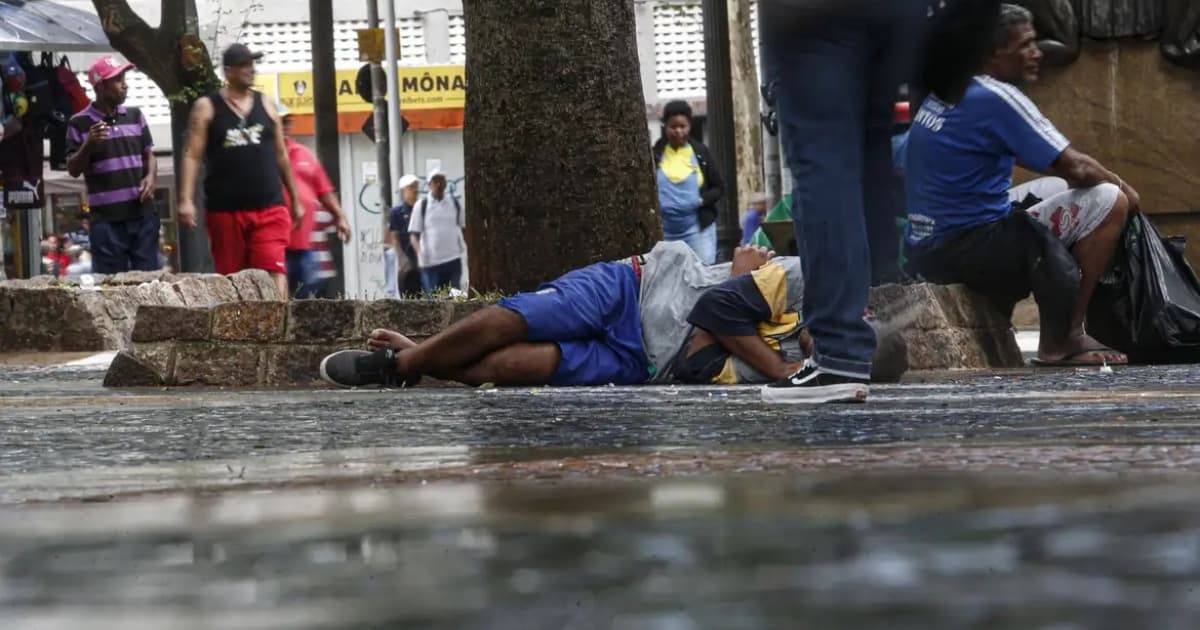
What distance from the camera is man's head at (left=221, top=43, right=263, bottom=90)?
11.4m

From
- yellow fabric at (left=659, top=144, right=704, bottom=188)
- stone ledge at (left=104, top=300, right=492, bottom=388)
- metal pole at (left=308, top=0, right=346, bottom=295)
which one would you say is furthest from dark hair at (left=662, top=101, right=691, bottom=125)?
stone ledge at (left=104, top=300, right=492, bottom=388)

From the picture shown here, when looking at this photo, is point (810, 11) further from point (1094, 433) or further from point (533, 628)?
point (533, 628)

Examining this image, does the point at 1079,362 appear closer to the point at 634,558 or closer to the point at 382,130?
the point at 634,558

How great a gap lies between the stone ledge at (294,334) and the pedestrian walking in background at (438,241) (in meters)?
12.8

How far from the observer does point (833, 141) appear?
550cm

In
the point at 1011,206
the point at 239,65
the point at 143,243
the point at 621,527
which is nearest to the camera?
the point at 621,527

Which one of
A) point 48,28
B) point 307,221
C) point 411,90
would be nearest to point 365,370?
point 307,221

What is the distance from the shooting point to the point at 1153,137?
38.8 feet

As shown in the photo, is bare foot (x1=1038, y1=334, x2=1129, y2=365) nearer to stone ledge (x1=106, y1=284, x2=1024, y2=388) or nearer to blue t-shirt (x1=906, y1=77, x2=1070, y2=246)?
stone ledge (x1=106, y1=284, x2=1024, y2=388)

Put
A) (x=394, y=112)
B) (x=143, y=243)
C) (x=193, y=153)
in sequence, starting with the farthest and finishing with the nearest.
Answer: (x=394, y=112) < (x=143, y=243) < (x=193, y=153)

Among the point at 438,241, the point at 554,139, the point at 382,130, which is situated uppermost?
the point at 382,130

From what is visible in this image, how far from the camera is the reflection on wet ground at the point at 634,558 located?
1.87 metres

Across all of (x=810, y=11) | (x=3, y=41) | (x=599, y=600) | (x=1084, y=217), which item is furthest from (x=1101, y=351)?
(x=3, y=41)

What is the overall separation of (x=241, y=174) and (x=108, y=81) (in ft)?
11.0
